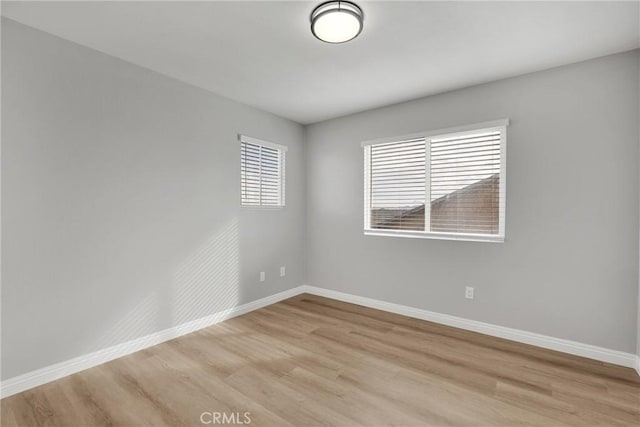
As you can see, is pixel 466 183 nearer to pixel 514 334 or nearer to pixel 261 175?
pixel 514 334

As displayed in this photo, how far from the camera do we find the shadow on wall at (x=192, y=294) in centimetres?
259

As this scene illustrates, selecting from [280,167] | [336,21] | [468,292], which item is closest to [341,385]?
[468,292]

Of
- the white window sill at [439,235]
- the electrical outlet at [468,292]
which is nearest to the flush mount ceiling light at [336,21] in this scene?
the white window sill at [439,235]

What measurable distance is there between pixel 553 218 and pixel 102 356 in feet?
13.3

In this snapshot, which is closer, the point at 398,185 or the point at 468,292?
the point at 468,292

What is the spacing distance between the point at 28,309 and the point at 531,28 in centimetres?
407

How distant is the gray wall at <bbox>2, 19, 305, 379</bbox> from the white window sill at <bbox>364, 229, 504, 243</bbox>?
1.72m

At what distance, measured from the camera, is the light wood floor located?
71.2 inches

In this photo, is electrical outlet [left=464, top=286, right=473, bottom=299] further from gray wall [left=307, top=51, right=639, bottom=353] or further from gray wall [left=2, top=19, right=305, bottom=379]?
gray wall [left=2, top=19, right=305, bottom=379]

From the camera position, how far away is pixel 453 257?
3.18 m

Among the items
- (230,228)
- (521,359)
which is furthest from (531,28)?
(230,228)

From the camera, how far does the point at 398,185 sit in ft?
12.0

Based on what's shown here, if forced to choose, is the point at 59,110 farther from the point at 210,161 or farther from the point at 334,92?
the point at 334,92

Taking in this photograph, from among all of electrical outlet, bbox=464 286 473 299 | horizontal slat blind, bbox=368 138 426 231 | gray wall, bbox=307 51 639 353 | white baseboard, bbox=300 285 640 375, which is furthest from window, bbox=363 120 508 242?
white baseboard, bbox=300 285 640 375
